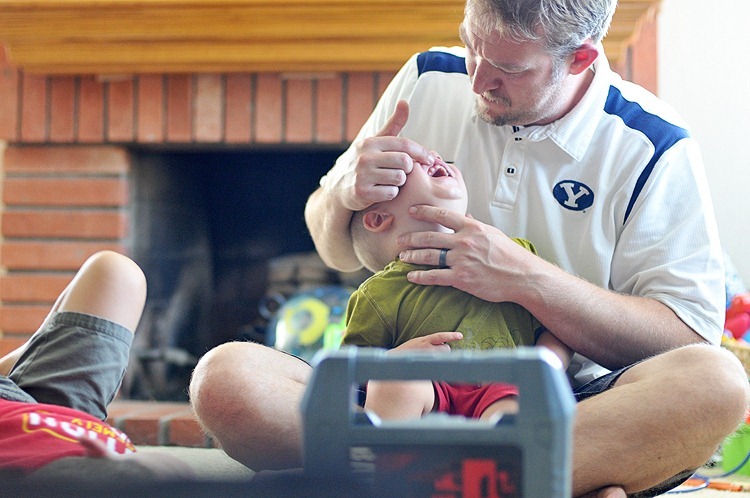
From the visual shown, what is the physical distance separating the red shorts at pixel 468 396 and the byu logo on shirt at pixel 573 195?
0.33 meters

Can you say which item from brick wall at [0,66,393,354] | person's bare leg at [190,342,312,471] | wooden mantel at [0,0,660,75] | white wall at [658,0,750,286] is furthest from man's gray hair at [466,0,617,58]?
white wall at [658,0,750,286]

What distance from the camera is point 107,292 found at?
1.29 meters

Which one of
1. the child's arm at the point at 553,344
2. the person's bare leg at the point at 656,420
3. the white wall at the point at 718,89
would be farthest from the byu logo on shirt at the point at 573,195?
the white wall at the point at 718,89

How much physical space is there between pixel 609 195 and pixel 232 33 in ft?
3.88

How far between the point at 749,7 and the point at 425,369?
2.14m

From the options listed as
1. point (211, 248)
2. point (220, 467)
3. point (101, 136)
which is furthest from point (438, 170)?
point (211, 248)

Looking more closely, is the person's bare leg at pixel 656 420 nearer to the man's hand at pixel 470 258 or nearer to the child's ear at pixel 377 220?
the man's hand at pixel 470 258

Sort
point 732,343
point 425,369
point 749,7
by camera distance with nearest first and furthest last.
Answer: point 425,369
point 732,343
point 749,7

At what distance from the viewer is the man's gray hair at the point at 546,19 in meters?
1.26

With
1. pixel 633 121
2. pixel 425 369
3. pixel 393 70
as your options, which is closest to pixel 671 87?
pixel 393 70

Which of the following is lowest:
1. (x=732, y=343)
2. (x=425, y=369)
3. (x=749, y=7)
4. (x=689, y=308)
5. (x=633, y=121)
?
(x=732, y=343)

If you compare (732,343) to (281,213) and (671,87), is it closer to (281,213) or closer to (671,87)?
(671,87)

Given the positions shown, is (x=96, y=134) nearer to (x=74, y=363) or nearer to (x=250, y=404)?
(x=74, y=363)

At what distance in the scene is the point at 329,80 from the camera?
89.6 inches
